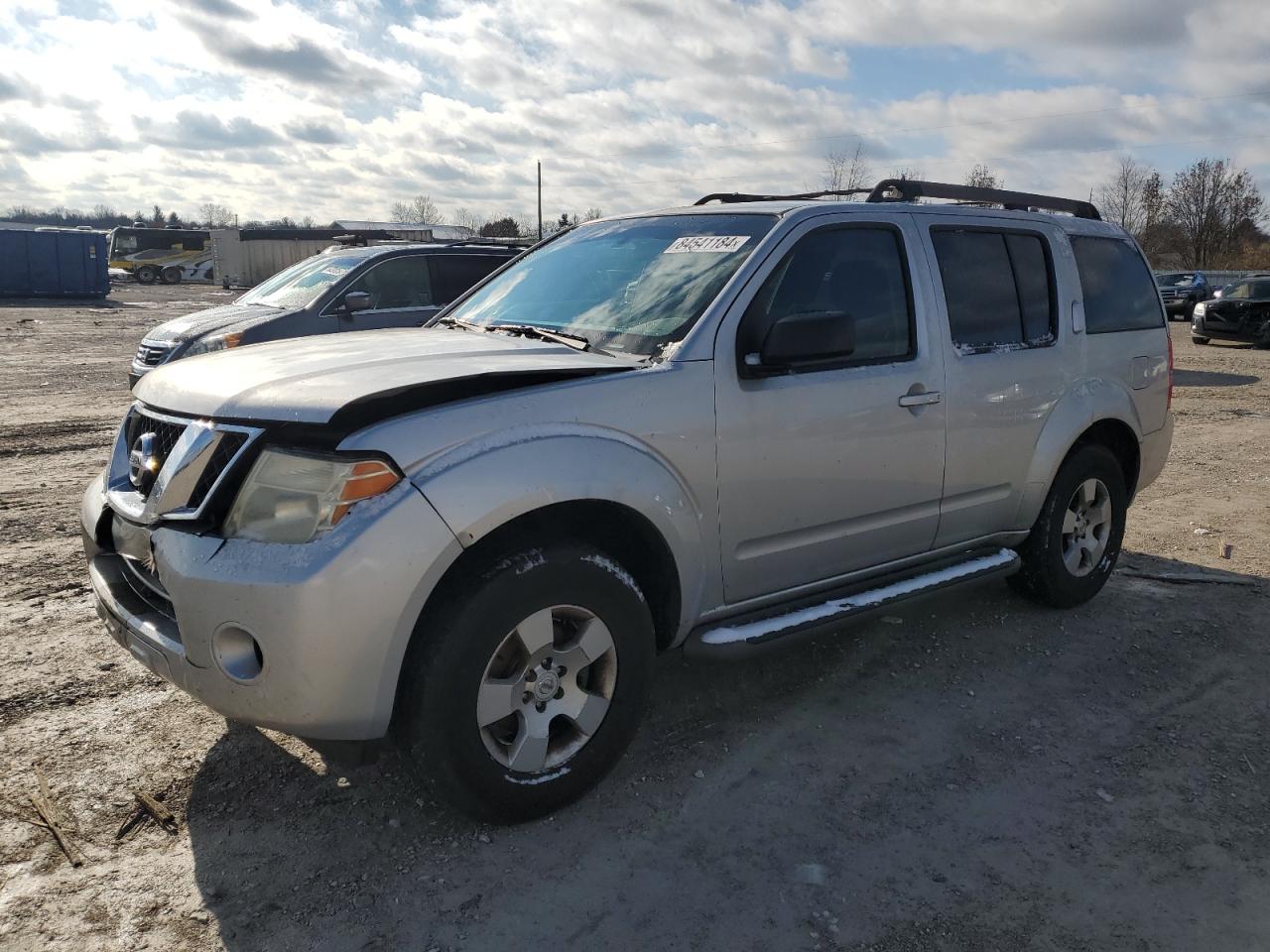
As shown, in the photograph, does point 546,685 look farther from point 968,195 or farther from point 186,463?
point 968,195

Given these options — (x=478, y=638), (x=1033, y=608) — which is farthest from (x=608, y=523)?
(x=1033, y=608)

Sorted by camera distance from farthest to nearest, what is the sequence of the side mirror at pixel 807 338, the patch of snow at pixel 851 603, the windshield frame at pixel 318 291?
the windshield frame at pixel 318 291 < the patch of snow at pixel 851 603 < the side mirror at pixel 807 338

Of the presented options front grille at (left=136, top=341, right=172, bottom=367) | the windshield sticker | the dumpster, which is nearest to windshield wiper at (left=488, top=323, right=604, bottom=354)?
the windshield sticker

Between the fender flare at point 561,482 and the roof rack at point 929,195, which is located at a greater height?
the roof rack at point 929,195

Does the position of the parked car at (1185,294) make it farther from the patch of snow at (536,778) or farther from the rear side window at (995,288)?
the patch of snow at (536,778)

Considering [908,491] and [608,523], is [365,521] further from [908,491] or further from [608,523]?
[908,491]

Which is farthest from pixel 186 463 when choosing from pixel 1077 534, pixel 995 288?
pixel 1077 534

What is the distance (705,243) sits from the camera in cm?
378

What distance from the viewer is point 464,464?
2.74 meters

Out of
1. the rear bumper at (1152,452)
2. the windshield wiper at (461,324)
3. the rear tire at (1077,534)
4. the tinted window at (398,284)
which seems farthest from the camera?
the tinted window at (398,284)

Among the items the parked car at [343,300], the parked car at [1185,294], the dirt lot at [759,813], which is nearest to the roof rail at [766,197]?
the dirt lot at [759,813]

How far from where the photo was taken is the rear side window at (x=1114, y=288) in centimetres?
493

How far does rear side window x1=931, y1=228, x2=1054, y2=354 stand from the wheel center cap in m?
2.31

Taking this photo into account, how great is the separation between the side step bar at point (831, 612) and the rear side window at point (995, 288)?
3.10ft
